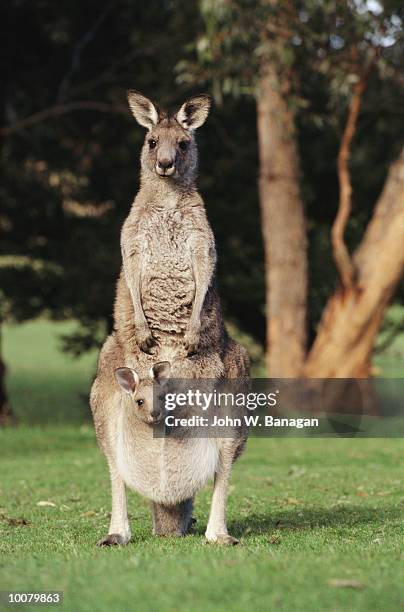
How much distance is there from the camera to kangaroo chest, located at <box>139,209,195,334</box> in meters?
6.80

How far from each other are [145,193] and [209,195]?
11.6m

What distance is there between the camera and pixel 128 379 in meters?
6.64

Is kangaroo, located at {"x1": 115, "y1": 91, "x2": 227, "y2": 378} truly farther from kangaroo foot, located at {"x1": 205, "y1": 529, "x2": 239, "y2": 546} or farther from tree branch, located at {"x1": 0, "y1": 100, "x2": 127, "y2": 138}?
tree branch, located at {"x1": 0, "y1": 100, "x2": 127, "y2": 138}

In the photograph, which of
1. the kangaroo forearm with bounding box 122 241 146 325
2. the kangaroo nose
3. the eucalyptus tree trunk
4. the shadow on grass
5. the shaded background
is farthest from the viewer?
the shaded background

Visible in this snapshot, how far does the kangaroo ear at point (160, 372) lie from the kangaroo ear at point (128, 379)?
0.10 meters

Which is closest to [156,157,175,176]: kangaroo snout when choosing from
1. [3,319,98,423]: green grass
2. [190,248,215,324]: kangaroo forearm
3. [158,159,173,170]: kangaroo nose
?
[158,159,173,170]: kangaroo nose

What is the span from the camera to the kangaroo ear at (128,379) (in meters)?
6.62

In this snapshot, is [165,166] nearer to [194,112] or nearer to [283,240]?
[194,112]

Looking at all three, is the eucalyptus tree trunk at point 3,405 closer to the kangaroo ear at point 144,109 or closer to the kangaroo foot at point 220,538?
the kangaroo ear at point 144,109

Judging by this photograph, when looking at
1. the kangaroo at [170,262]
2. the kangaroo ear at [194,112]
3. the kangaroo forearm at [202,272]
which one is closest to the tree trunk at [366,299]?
the kangaroo ear at [194,112]

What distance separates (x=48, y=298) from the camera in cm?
1930

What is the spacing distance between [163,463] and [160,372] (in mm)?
514

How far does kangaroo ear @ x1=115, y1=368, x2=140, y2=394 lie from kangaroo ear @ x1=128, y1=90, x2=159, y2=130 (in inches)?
60.6

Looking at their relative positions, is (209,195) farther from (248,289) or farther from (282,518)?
(282,518)
